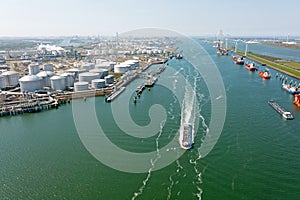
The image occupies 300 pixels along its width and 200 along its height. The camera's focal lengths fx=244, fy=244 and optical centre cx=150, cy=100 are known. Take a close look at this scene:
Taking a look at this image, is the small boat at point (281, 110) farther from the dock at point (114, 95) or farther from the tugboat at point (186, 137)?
the dock at point (114, 95)

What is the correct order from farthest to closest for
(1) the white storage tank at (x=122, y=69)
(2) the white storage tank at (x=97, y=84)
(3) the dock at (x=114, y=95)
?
(1) the white storage tank at (x=122, y=69), (2) the white storage tank at (x=97, y=84), (3) the dock at (x=114, y=95)

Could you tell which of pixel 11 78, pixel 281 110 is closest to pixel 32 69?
pixel 11 78

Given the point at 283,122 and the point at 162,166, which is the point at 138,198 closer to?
the point at 162,166

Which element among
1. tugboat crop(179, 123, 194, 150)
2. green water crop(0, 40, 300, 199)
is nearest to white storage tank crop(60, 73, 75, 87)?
green water crop(0, 40, 300, 199)

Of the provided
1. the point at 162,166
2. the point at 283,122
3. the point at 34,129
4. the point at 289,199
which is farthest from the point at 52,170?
the point at 283,122

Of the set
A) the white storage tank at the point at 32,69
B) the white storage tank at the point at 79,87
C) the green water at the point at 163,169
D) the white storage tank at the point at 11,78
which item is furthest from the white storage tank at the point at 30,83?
the white storage tank at the point at 32,69
